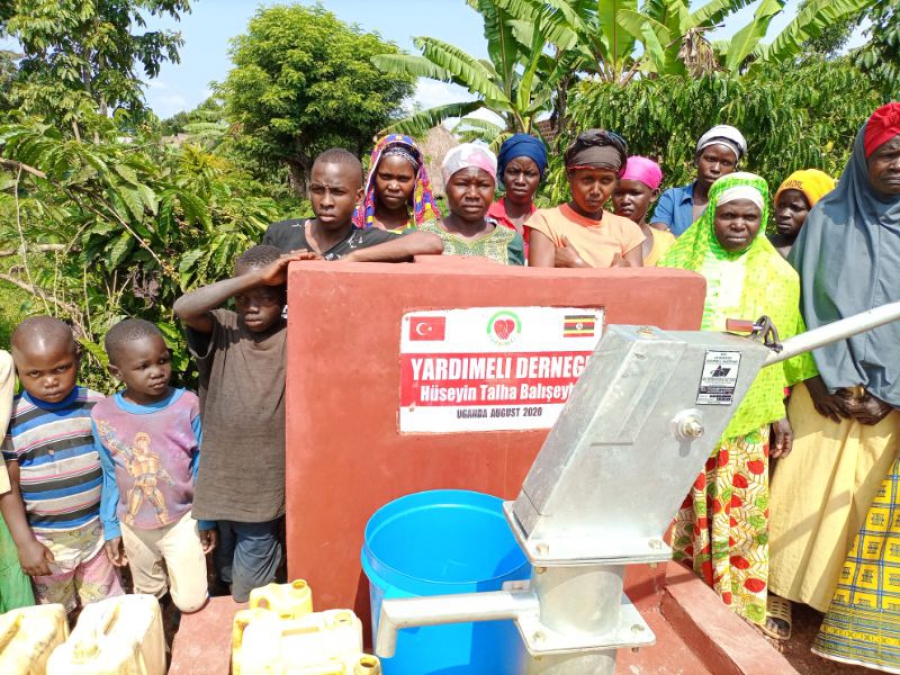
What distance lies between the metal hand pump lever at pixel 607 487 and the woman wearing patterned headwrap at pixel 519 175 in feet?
7.61

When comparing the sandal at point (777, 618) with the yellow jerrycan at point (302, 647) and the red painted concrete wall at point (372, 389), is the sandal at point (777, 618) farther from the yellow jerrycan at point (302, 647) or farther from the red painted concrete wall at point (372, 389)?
the yellow jerrycan at point (302, 647)

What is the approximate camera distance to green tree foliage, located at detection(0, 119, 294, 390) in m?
2.70

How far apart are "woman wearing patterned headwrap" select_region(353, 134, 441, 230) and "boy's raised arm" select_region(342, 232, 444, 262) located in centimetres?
93

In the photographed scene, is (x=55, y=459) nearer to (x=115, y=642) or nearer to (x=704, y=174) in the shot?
Result: (x=115, y=642)

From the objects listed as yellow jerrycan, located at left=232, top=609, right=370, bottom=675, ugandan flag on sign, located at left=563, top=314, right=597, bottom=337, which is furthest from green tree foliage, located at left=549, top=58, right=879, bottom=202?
yellow jerrycan, located at left=232, top=609, right=370, bottom=675

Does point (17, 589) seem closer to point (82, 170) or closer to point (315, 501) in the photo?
point (315, 501)

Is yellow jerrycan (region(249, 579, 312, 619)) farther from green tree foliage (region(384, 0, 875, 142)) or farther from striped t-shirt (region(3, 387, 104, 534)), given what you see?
green tree foliage (region(384, 0, 875, 142))

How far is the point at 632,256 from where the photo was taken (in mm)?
2725

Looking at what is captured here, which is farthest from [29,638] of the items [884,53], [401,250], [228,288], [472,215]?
[884,53]

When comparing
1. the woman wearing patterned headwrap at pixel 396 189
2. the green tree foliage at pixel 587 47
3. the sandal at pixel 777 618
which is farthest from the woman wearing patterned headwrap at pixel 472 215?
the green tree foliage at pixel 587 47

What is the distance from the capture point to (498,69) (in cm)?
1129

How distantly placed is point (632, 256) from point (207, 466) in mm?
2015

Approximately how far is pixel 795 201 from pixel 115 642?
3481mm

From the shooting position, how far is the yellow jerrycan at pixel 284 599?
1669 millimetres
